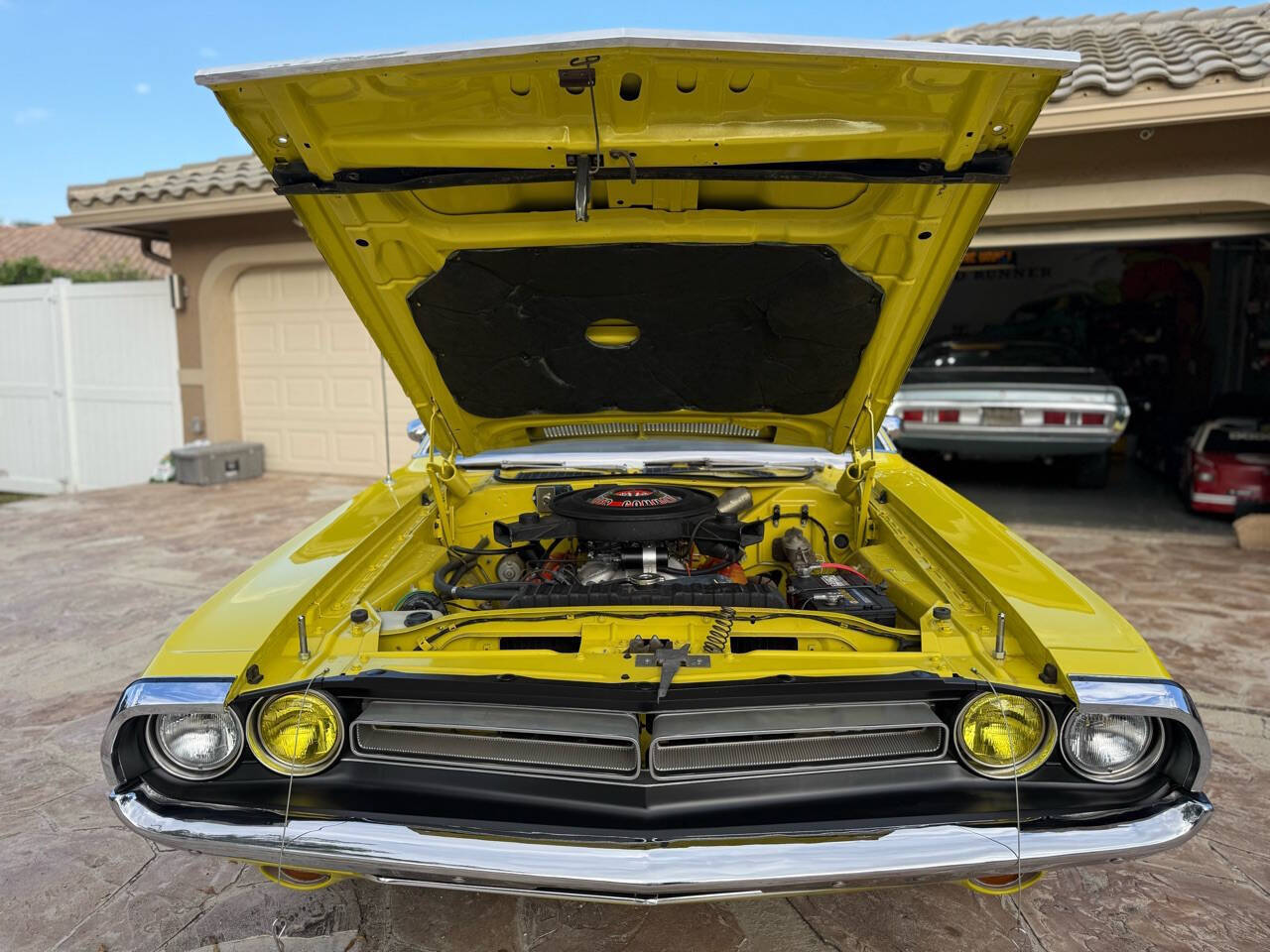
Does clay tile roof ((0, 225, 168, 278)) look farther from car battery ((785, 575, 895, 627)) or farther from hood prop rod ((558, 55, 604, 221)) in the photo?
car battery ((785, 575, 895, 627))

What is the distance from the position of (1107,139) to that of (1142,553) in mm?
2839

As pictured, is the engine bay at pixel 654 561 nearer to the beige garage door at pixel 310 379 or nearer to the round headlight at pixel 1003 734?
the round headlight at pixel 1003 734

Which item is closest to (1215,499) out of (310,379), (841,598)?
(841,598)

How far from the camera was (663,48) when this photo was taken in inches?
58.3

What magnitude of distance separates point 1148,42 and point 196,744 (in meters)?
8.01

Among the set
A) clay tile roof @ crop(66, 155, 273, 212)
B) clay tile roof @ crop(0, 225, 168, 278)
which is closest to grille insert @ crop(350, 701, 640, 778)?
clay tile roof @ crop(66, 155, 273, 212)

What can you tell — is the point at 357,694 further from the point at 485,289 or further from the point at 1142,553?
the point at 1142,553

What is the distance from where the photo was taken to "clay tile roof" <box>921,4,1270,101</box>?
4.95 metres

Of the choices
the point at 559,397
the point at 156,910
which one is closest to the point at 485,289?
the point at 559,397

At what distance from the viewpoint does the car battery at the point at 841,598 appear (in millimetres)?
2074

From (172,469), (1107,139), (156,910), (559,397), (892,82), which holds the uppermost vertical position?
(1107,139)

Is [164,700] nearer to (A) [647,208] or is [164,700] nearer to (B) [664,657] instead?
(B) [664,657]

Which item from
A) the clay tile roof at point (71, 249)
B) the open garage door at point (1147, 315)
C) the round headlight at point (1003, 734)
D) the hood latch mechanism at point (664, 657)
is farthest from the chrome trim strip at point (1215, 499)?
the clay tile roof at point (71, 249)

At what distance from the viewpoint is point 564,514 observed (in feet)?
8.22
